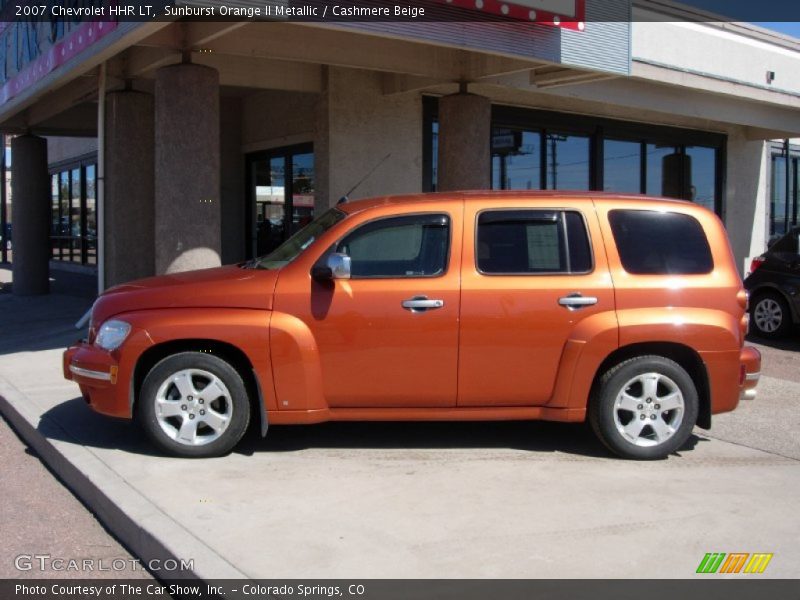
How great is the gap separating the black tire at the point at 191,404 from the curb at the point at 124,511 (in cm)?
43

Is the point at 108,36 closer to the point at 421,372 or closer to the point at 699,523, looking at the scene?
the point at 421,372

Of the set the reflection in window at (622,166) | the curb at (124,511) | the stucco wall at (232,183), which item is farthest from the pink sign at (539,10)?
the stucco wall at (232,183)

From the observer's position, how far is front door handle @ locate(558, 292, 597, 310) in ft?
18.7

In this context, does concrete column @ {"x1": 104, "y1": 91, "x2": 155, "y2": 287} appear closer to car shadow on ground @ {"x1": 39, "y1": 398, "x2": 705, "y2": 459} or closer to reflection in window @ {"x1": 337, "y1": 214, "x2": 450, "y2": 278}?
car shadow on ground @ {"x1": 39, "y1": 398, "x2": 705, "y2": 459}

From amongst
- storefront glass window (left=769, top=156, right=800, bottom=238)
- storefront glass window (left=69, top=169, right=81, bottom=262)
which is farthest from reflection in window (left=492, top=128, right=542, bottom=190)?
storefront glass window (left=69, top=169, right=81, bottom=262)

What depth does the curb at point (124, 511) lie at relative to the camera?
396 cm

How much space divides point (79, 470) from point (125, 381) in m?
0.64

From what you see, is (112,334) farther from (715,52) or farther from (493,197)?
(715,52)

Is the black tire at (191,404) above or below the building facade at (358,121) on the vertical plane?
below

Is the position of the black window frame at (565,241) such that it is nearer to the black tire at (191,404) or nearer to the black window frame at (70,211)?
the black tire at (191,404)

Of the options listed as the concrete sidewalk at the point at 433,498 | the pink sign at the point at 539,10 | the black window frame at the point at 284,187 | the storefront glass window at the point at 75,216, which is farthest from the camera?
the storefront glass window at the point at 75,216

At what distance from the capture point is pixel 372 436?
6.43 meters

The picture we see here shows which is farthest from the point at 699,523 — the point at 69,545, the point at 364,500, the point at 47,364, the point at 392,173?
the point at 392,173

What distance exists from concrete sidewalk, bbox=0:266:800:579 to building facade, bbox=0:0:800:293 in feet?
12.5
